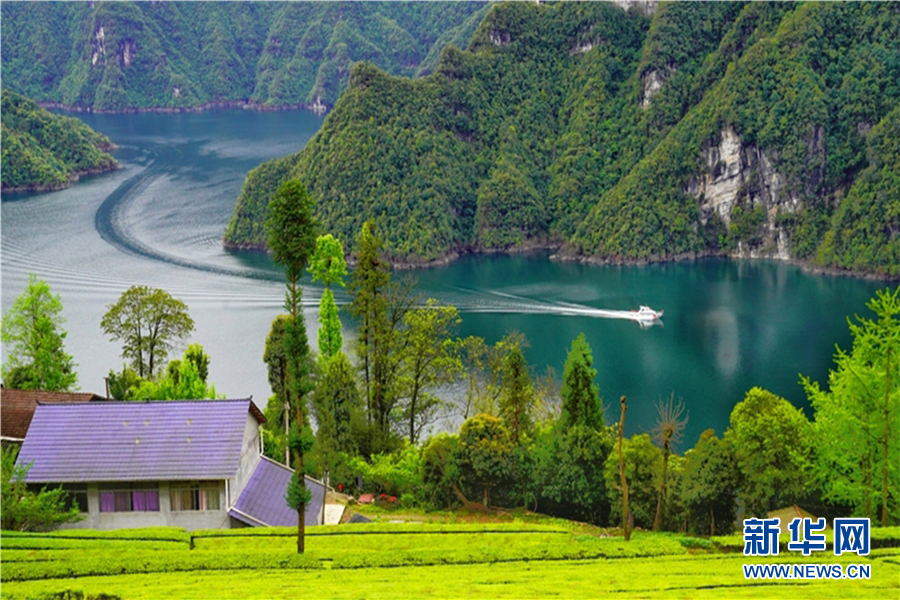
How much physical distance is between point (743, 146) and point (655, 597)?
101536mm

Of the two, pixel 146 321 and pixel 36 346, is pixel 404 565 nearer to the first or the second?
pixel 36 346

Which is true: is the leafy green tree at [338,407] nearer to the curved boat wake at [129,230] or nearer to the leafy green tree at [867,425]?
the leafy green tree at [867,425]

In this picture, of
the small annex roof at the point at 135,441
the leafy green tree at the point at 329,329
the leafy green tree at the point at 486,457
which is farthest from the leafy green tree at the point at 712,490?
the leafy green tree at the point at 329,329

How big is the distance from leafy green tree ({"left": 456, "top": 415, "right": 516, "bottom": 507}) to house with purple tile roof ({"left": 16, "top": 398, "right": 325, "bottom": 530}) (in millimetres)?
6544

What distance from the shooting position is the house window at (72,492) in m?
28.7

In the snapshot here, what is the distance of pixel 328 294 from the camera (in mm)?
45312

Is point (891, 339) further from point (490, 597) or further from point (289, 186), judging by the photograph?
point (289, 186)

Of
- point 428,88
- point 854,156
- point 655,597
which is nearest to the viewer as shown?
point 655,597

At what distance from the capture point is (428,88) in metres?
122

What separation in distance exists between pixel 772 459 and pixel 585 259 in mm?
71478

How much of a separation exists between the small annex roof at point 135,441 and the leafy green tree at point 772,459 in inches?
580

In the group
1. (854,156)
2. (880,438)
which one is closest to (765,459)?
(880,438)

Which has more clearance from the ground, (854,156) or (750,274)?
(854,156)

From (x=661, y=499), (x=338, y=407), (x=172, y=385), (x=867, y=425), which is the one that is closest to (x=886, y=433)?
(x=867, y=425)
